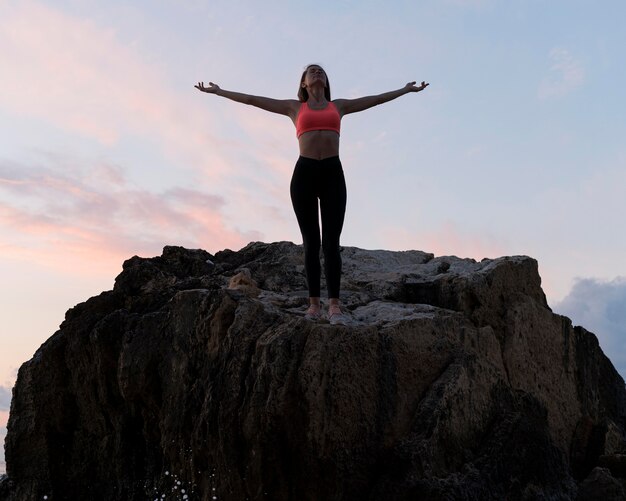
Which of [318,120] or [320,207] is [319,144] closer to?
[318,120]

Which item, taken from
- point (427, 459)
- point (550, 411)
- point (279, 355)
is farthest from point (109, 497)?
point (550, 411)

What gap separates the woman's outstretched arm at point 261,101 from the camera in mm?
9031

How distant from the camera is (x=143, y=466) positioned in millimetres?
8531

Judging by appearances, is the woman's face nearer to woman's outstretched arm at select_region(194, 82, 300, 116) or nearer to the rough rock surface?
woman's outstretched arm at select_region(194, 82, 300, 116)

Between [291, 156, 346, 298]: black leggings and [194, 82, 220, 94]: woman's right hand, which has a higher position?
[194, 82, 220, 94]: woman's right hand

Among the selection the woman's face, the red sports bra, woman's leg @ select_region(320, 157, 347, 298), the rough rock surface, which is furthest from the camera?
the woman's face

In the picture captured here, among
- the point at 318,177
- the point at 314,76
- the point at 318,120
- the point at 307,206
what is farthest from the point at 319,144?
the point at 314,76

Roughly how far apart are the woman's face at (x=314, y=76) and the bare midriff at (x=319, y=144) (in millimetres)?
623

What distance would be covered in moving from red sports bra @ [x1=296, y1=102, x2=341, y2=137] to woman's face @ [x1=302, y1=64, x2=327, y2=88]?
315 mm

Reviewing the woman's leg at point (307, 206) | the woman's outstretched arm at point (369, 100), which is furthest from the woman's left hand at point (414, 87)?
the woman's leg at point (307, 206)

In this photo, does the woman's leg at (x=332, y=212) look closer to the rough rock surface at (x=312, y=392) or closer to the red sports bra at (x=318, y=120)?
the red sports bra at (x=318, y=120)

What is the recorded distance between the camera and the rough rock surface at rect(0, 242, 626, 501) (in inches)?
276

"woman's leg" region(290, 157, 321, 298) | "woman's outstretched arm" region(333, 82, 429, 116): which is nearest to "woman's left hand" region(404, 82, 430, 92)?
"woman's outstretched arm" region(333, 82, 429, 116)

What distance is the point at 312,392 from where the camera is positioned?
6.90 m
